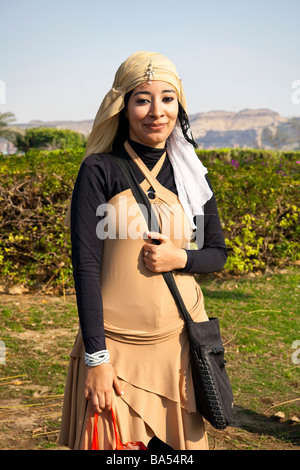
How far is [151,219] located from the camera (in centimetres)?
185

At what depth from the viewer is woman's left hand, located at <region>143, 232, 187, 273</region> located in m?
1.81

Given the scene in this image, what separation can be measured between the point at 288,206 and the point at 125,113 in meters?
5.98

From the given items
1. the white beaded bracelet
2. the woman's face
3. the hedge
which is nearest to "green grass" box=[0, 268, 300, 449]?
the hedge

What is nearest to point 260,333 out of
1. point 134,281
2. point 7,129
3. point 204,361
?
point 204,361

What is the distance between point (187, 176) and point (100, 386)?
831 mm

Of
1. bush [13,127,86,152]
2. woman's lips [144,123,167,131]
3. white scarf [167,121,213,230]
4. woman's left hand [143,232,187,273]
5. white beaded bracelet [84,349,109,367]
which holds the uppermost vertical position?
bush [13,127,86,152]

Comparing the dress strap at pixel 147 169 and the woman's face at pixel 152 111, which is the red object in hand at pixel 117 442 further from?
the woman's face at pixel 152 111

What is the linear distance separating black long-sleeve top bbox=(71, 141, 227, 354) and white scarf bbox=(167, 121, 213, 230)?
5cm

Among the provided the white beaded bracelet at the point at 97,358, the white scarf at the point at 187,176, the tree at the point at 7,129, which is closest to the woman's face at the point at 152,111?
the white scarf at the point at 187,176

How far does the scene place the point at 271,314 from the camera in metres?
6.11

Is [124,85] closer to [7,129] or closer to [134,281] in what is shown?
[134,281]

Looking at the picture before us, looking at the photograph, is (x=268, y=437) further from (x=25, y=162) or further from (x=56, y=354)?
(x=25, y=162)

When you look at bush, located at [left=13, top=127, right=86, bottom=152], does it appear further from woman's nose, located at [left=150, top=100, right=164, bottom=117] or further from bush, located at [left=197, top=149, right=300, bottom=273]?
woman's nose, located at [left=150, top=100, right=164, bottom=117]

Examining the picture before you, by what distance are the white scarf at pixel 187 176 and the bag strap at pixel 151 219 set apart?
147 mm
